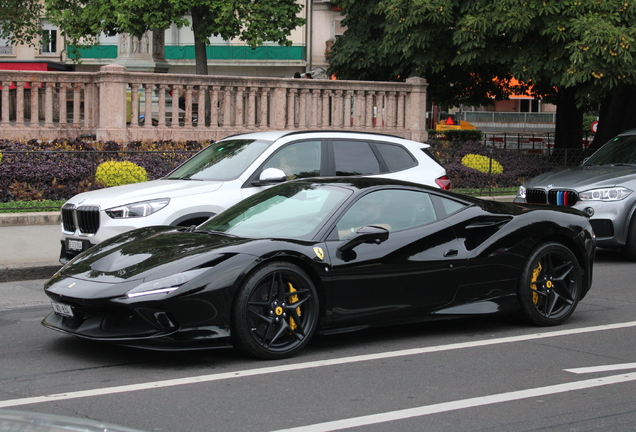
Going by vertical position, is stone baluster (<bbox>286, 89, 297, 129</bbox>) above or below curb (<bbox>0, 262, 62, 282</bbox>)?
above

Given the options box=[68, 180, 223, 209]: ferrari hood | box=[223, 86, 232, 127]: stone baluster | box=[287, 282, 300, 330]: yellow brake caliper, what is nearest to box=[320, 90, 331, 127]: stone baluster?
box=[223, 86, 232, 127]: stone baluster

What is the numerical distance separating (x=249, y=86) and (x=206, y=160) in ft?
31.2

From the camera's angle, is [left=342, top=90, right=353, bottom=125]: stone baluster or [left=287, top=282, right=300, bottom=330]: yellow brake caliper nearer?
[left=287, top=282, right=300, bottom=330]: yellow brake caliper

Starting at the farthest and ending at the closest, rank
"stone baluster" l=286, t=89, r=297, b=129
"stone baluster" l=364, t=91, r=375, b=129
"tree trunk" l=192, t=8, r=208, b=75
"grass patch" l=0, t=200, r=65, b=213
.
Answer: "tree trunk" l=192, t=8, r=208, b=75
"stone baluster" l=364, t=91, r=375, b=129
"stone baluster" l=286, t=89, r=297, b=129
"grass patch" l=0, t=200, r=65, b=213

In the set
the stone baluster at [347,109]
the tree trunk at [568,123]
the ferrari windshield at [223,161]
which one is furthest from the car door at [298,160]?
the tree trunk at [568,123]

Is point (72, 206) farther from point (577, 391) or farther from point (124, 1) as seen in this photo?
point (124, 1)

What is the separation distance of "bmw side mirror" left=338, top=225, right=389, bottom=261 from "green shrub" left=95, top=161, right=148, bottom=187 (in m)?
8.66

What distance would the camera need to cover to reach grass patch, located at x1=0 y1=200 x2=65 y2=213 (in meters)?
13.8

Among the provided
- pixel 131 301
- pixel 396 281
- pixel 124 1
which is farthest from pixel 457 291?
pixel 124 1

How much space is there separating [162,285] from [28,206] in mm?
8774

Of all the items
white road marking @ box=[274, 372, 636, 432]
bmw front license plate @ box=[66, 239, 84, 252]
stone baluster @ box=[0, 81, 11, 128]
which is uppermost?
stone baluster @ box=[0, 81, 11, 128]

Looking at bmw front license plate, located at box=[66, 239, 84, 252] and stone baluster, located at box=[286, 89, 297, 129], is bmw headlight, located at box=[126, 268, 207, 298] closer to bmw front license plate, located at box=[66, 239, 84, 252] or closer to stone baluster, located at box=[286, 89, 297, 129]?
bmw front license plate, located at box=[66, 239, 84, 252]

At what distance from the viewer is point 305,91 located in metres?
20.3

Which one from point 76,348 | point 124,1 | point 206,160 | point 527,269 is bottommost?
point 76,348
